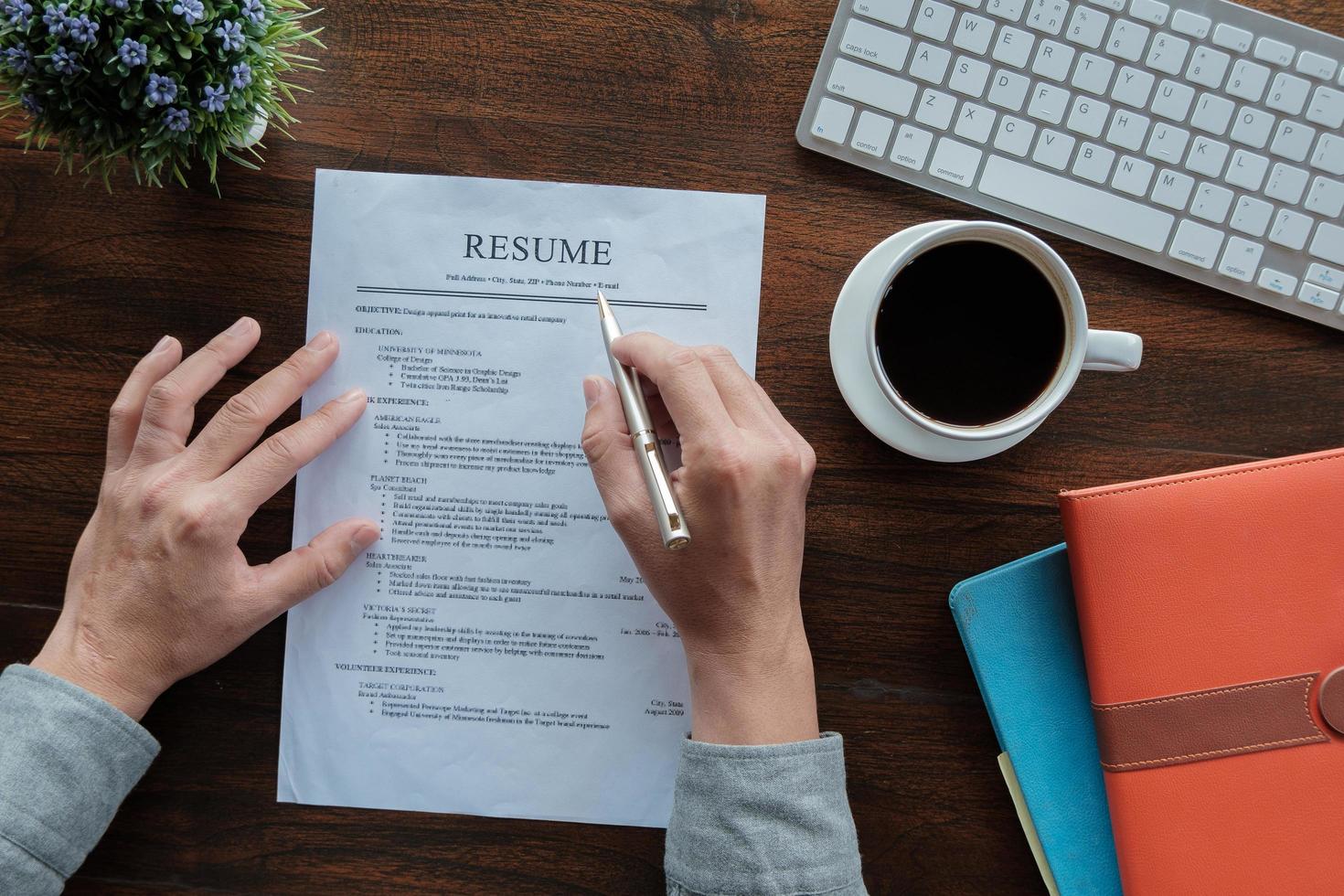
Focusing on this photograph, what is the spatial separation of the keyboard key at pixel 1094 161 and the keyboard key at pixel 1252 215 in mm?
102

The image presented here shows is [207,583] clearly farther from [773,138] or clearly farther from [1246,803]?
[1246,803]

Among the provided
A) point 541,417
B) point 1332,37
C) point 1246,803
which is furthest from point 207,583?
point 1332,37

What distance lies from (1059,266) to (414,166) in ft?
1.59

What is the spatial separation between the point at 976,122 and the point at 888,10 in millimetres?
107

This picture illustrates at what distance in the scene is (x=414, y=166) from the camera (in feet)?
2.16

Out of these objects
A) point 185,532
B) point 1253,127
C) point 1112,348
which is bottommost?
point 185,532

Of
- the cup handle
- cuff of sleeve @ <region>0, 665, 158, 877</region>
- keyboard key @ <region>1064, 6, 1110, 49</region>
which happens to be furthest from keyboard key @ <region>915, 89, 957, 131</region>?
cuff of sleeve @ <region>0, 665, 158, 877</region>

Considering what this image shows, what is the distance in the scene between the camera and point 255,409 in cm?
63

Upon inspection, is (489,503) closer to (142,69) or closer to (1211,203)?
(142,69)

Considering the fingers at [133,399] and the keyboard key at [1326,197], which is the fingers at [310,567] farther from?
the keyboard key at [1326,197]

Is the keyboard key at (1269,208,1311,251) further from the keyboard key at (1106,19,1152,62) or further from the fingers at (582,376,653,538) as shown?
the fingers at (582,376,653,538)

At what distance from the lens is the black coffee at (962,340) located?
57 cm

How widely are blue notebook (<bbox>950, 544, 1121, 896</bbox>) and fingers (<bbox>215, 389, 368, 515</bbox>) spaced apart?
0.49 meters

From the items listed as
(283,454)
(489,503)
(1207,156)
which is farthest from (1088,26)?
(283,454)
